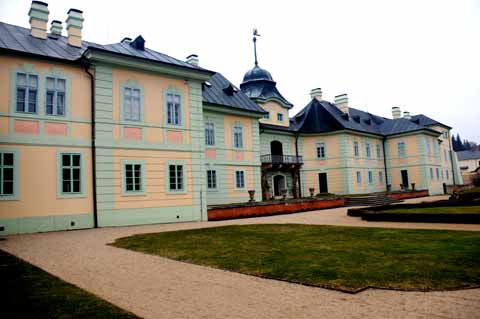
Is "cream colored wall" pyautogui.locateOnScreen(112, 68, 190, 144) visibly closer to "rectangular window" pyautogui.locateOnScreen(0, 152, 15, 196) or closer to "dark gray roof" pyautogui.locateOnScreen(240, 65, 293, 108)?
"rectangular window" pyautogui.locateOnScreen(0, 152, 15, 196)

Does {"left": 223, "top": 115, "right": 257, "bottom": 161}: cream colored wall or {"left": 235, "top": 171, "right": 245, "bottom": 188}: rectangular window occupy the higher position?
{"left": 223, "top": 115, "right": 257, "bottom": 161}: cream colored wall

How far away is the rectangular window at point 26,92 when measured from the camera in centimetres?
1363

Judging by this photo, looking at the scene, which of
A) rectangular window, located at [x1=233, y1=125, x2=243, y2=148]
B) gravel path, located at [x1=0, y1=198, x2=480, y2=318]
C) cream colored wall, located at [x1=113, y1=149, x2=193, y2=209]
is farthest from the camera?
rectangular window, located at [x1=233, y1=125, x2=243, y2=148]

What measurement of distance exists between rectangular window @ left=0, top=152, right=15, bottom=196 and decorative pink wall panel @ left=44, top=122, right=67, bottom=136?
1500 millimetres

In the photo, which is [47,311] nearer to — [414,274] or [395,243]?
[414,274]

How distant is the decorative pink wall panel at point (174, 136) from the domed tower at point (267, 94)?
1487cm

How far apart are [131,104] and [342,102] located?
27.9m

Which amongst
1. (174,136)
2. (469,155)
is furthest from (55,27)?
(469,155)

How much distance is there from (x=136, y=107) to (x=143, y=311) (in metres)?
13.2

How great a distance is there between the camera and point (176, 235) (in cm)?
1156

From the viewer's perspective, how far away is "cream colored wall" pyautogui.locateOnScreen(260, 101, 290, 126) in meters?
31.8

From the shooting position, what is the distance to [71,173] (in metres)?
14.4

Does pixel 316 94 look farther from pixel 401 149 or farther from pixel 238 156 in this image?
pixel 238 156

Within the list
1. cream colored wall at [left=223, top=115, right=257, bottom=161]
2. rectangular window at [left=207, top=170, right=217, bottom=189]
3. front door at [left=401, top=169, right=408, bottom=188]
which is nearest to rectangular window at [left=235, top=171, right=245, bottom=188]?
cream colored wall at [left=223, top=115, right=257, bottom=161]
